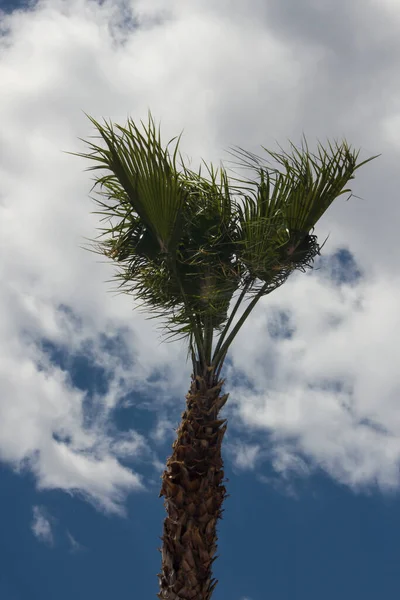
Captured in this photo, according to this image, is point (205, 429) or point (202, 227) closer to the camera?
point (205, 429)

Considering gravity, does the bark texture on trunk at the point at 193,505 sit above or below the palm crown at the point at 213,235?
below

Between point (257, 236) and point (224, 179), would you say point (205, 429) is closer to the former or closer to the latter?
point (257, 236)

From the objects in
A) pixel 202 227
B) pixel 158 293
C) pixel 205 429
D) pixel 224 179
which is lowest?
pixel 205 429

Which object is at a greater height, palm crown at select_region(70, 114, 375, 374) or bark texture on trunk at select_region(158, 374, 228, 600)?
palm crown at select_region(70, 114, 375, 374)

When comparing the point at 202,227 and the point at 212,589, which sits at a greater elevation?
the point at 202,227

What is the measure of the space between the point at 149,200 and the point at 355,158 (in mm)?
2615

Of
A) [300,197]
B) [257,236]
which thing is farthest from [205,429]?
[300,197]

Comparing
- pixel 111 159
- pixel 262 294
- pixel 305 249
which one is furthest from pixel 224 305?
pixel 111 159

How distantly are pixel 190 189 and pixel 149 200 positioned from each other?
0.74 metres

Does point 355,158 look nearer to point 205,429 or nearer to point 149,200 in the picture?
point 149,200

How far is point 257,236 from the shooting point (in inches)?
358

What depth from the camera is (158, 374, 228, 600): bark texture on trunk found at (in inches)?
336

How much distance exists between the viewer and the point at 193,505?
8.58 meters

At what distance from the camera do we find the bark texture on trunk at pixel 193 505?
853cm
